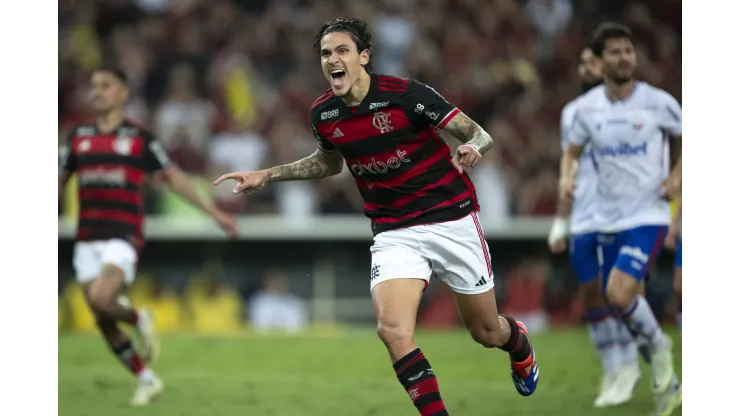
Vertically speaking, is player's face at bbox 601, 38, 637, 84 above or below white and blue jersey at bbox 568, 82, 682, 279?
above

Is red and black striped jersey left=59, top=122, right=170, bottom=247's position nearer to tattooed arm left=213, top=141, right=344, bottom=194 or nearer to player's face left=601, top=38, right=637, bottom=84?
tattooed arm left=213, top=141, right=344, bottom=194

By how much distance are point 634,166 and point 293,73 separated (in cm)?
1116

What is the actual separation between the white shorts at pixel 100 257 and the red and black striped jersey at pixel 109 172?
0.05 meters

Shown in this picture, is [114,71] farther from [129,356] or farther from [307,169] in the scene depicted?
[307,169]

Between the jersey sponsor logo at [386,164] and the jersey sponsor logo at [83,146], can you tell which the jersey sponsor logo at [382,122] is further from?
the jersey sponsor logo at [83,146]

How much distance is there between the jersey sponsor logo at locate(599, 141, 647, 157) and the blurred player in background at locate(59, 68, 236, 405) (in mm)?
3151

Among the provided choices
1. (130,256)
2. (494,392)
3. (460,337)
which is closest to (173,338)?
(460,337)

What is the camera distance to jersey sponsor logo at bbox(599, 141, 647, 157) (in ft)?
25.4

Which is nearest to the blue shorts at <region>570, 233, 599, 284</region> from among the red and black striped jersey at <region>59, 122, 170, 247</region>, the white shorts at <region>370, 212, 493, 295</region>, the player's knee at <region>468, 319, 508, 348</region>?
the player's knee at <region>468, 319, 508, 348</region>

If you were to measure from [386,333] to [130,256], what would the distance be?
3716mm

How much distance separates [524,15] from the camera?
17906 mm

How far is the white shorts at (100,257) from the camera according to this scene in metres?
8.90

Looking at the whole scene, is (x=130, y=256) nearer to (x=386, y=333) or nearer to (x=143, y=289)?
(x=386, y=333)

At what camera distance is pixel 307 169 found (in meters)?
6.61
